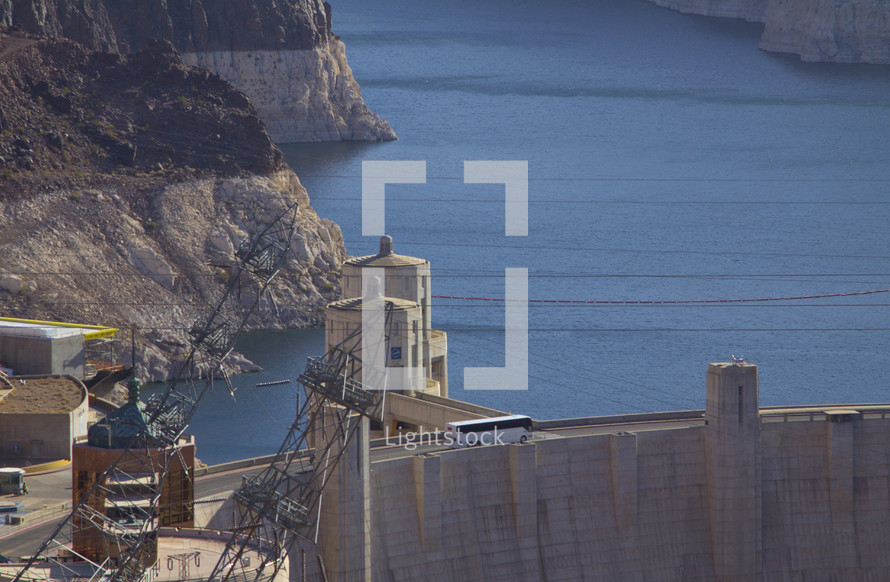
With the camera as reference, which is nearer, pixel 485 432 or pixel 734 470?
pixel 485 432

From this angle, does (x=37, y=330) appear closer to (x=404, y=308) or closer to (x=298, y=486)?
(x=404, y=308)

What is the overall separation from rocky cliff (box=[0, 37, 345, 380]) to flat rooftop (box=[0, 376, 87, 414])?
3336cm

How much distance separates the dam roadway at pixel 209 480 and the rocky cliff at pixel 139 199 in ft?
168

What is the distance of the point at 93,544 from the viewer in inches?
1951

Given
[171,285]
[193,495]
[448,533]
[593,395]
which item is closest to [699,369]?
[593,395]

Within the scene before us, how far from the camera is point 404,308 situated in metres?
66.2

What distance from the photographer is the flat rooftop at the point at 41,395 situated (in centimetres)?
7594

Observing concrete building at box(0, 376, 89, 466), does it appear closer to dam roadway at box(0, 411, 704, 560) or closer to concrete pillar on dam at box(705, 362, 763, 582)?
dam roadway at box(0, 411, 704, 560)

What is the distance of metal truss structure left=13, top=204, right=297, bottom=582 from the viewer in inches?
1842

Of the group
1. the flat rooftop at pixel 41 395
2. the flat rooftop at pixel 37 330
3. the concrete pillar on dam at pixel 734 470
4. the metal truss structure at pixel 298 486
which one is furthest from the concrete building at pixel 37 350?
the metal truss structure at pixel 298 486

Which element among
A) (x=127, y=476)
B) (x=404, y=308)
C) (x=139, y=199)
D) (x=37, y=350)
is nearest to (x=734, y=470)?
(x=404, y=308)

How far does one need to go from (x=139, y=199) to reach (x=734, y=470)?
91.5 m

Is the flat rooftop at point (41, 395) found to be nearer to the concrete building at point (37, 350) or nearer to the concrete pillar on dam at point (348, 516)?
the concrete building at point (37, 350)

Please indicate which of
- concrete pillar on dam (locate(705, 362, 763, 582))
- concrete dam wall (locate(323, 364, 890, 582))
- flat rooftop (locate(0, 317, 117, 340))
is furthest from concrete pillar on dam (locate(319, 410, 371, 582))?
flat rooftop (locate(0, 317, 117, 340))
